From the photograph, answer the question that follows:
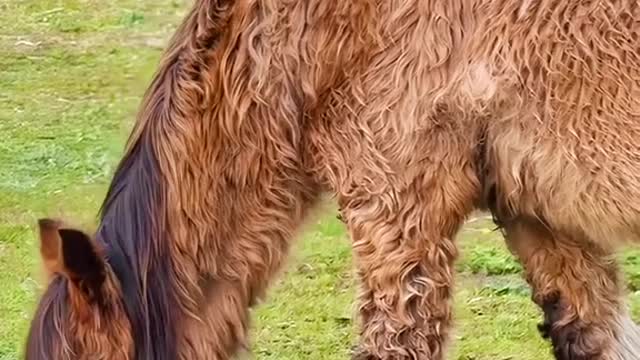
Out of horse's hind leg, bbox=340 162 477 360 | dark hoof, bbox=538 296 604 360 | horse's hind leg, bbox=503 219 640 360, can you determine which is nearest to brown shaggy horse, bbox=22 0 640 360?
horse's hind leg, bbox=340 162 477 360

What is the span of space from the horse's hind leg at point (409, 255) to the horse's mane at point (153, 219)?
20.7 inches

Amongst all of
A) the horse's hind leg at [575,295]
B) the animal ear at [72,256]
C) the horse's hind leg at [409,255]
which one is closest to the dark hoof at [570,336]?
the horse's hind leg at [575,295]

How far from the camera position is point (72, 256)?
12.1ft

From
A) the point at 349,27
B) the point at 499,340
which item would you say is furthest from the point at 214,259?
the point at 499,340

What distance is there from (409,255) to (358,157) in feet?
0.98

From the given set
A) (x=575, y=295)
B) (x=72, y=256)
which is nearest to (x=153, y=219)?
(x=72, y=256)

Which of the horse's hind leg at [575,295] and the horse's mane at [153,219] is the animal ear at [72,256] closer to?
the horse's mane at [153,219]

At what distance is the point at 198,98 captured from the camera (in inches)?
155

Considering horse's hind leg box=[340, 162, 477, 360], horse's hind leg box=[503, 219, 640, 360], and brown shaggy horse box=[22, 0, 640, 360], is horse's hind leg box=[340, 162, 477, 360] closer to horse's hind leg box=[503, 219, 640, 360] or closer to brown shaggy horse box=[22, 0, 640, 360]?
brown shaggy horse box=[22, 0, 640, 360]

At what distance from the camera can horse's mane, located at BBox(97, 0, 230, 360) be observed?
12.8 ft

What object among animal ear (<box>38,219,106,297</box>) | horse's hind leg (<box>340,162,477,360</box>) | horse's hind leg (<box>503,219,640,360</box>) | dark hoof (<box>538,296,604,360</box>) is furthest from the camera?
dark hoof (<box>538,296,604,360</box>)

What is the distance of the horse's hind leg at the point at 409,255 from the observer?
379cm

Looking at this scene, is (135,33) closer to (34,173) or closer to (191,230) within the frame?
(34,173)

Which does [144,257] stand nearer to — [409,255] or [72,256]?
[72,256]
